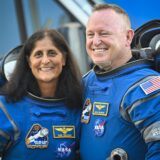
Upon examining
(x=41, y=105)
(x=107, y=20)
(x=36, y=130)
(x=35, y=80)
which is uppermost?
(x=107, y=20)

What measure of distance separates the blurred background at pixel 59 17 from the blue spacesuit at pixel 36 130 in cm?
229

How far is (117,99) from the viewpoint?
2047mm

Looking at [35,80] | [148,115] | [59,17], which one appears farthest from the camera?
[59,17]

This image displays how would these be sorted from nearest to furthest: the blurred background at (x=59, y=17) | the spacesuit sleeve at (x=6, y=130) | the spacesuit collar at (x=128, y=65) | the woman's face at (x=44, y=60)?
the spacesuit collar at (x=128, y=65)
the spacesuit sleeve at (x=6, y=130)
the woman's face at (x=44, y=60)
the blurred background at (x=59, y=17)

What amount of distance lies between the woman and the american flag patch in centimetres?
51

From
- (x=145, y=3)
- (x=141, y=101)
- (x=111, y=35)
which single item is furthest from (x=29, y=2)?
(x=141, y=101)

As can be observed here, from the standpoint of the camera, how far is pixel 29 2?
17.1 ft

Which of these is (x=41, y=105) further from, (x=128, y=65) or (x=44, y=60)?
(x=128, y=65)

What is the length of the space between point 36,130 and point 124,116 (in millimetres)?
495

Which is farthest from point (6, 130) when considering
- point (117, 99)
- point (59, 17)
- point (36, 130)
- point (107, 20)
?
point (59, 17)

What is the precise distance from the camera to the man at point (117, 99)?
1.93 meters

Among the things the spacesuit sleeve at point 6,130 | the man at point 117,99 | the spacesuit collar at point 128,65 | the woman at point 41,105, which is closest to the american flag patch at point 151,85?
the man at point 117,99

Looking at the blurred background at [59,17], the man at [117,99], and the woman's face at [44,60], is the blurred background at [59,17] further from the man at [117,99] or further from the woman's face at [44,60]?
the man at [117,99]

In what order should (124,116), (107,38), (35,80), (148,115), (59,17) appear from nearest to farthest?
(148,115) < (124,116) < (107,38) < (35,80) < (59,17)
